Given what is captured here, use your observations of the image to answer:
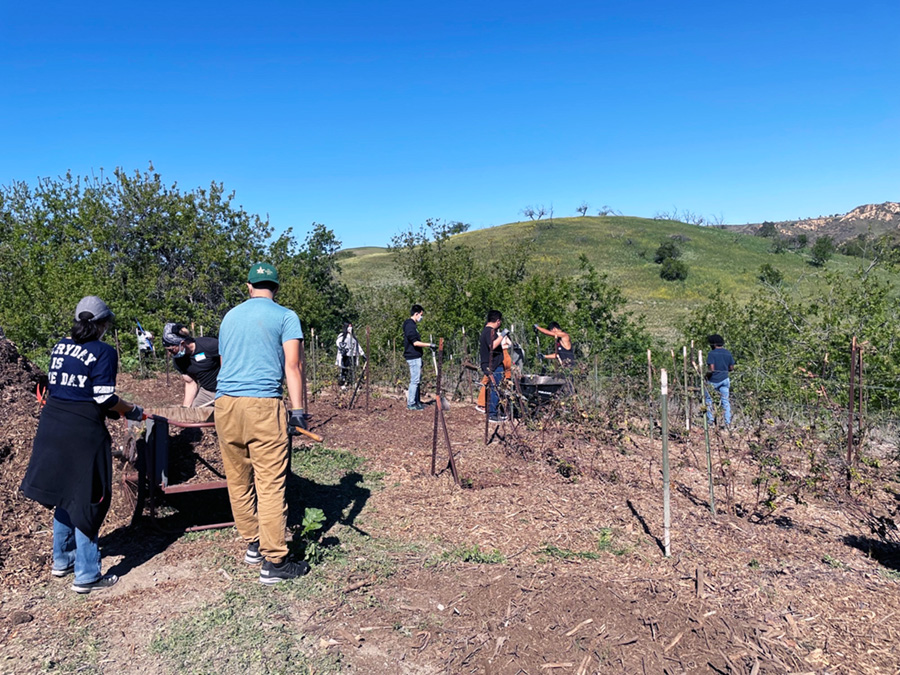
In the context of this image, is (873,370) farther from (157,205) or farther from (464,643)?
(157,205)

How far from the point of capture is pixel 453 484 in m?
6.05

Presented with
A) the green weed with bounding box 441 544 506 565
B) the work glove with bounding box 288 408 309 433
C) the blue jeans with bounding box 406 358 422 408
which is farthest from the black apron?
the blue jeans with bounding box 406 358 422 408

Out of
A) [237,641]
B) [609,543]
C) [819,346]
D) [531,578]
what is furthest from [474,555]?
[819,346]

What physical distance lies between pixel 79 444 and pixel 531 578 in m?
2.87

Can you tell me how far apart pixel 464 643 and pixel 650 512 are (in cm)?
261

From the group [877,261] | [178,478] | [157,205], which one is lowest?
[178,478]

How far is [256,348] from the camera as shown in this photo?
3850mm

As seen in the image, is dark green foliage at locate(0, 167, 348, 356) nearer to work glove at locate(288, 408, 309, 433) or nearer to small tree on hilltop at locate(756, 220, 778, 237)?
work glove at locate(288, 408, 309, 433)

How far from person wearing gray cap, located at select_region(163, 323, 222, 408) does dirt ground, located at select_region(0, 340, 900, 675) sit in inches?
28.0

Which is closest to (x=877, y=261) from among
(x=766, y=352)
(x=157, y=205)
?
(x=766, y=352)

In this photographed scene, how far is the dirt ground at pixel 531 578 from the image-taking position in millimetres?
3154

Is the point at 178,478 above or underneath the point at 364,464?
above

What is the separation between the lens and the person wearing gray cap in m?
5.67

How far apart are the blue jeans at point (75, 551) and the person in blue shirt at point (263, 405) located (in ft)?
3.04
